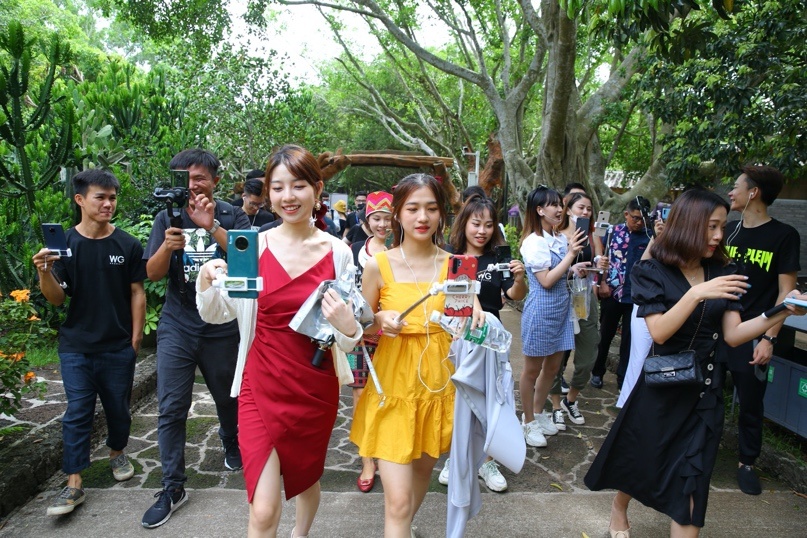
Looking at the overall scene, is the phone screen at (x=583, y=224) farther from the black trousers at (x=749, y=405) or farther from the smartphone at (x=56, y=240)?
the smartphone at (x=56, y=240)

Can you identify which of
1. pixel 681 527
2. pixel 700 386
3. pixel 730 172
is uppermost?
pixel 730 172

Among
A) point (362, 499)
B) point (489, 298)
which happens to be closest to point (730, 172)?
point (489, 298)

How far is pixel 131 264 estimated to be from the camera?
11.8ft

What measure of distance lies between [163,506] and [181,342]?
35.6 inches

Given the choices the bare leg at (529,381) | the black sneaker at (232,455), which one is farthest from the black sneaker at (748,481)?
the black sneaker at (232,455)

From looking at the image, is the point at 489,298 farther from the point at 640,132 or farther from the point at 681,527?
the point at 640,132

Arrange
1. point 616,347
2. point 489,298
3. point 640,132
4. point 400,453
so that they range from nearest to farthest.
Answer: point 400,453, point 489,298, point 616,347, point 640,132

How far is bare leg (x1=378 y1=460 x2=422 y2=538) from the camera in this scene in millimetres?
2416

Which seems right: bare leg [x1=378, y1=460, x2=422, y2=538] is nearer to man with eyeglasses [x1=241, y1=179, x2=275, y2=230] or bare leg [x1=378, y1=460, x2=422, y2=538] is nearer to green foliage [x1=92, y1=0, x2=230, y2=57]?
man with eyeglasses [x1=241, y1=179, x2=275, y2=230]

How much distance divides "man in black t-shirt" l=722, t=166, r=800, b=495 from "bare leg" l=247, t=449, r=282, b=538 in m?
2.99

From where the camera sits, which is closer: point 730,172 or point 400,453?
point 400,453

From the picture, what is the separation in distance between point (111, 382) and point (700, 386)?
10.5ft

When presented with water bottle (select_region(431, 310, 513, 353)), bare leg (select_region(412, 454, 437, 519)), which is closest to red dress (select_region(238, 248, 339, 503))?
bare leg (select_region(412, 454, 437, 519))

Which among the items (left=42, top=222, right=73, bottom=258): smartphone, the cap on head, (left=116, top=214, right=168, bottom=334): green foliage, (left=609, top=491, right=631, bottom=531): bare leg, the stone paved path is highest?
the cap on head
